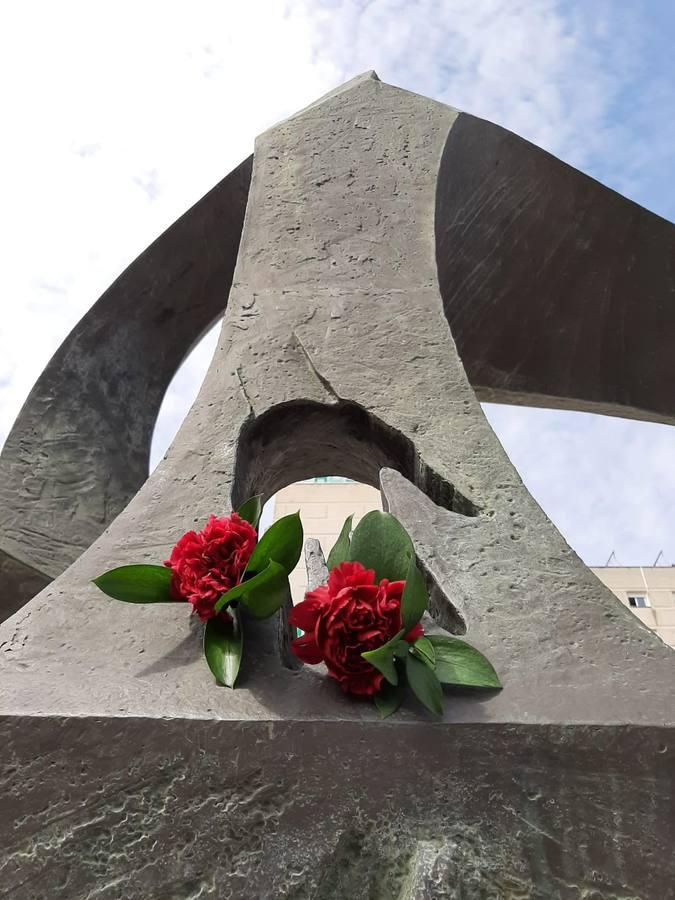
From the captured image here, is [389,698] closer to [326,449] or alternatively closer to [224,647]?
[224,647]

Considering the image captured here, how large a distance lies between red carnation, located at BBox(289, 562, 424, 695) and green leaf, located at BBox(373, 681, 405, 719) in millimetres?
23

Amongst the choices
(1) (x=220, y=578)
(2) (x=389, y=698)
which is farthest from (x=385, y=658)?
(1) (x=220, y=578)

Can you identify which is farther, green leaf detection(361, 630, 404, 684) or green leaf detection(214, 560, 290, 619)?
green leaf detection(214, 560, 290, 619)

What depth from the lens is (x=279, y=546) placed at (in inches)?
82.3

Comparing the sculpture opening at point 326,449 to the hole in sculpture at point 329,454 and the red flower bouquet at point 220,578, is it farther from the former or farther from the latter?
the red flower bouquet at point 220,578

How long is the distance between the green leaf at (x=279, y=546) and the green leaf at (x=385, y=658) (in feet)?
1.15

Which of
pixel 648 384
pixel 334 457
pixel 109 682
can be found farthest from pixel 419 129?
pixel 109 682

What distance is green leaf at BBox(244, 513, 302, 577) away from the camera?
81.4 inches

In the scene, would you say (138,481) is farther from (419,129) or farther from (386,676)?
(386,676)

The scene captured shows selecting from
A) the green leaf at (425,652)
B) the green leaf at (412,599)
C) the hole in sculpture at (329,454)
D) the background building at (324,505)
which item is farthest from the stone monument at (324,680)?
the background building at (324,505)

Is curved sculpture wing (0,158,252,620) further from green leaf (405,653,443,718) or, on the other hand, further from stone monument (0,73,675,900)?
green leaf (405,653,443,718)

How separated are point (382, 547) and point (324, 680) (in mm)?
365

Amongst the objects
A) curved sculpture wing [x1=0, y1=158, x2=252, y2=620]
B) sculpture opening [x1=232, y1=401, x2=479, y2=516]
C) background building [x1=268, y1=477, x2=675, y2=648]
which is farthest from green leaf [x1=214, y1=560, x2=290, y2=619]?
background building [x1=268, y1=477, x2=675, y2=648]

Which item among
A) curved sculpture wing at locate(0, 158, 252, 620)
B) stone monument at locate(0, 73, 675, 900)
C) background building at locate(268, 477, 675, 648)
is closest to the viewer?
stone monument at locate(0, 73, 675, 900)
